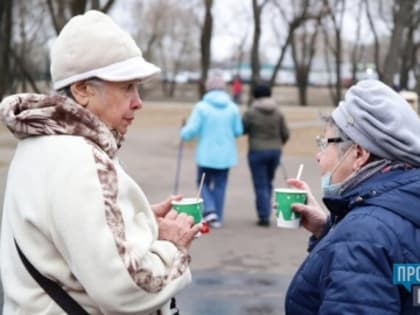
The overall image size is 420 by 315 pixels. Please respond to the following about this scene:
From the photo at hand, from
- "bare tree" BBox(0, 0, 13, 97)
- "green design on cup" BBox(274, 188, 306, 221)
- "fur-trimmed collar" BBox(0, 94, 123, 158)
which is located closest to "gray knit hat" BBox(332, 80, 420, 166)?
"fur-trimmed collar" BBox(0, 94, 123, 158)

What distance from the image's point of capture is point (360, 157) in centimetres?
247

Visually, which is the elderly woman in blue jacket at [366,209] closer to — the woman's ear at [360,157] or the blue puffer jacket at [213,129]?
the woman's ear at [360,157]

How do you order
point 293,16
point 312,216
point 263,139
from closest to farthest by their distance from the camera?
point 312,216 < point 263,139 < point 293,16

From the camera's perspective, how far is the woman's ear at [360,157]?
2452mm

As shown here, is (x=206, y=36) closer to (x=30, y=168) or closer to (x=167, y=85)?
(x=30, y=168)

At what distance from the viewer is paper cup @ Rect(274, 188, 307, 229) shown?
3401mm

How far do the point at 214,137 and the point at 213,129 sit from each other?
95mm

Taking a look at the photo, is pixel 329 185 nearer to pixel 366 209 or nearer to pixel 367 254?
pixel 366 209

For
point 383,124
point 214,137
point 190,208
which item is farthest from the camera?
point 214,137

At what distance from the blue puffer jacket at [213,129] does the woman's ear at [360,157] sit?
6.99 m

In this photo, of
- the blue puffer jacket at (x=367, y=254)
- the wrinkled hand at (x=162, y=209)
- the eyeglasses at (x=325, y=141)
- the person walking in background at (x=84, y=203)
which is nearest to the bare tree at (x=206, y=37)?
the wrinkled hand at (x=162, y=209)

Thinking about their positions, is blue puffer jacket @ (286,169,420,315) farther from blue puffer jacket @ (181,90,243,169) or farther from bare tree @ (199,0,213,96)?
bare tree @ (199,0,213,96)

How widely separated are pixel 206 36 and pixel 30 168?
3080 cm

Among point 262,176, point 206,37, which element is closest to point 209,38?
point 206,37
